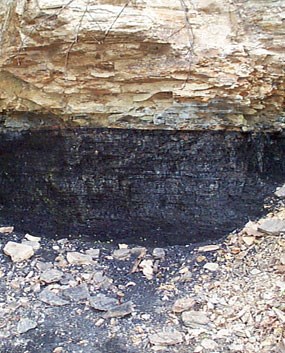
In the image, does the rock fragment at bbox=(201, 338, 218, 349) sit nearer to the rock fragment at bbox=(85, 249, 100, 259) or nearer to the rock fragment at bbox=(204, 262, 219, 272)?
the rock fragment at bbox=(204, 262, 219, 272)

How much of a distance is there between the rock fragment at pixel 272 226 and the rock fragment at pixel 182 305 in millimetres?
449

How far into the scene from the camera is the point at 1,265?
6.27 ft

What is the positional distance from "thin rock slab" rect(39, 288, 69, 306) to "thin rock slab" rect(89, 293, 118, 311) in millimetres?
97

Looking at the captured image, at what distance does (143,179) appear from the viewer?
2061mm

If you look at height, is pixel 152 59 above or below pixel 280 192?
above

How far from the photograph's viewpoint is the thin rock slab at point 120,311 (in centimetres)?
162

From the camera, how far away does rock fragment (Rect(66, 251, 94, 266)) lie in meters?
1.92

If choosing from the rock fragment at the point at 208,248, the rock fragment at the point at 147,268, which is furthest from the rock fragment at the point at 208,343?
the rock fragment at the point at 208,248

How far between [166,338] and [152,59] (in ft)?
3.33

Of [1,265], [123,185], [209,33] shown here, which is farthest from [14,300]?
[209,33]

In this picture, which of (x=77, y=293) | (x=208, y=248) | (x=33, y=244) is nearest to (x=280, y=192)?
(x=208, y=248)

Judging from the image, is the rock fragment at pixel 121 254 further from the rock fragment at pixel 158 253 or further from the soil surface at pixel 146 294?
the rock fragment at pixel 158 253

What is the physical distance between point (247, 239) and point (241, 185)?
10.2 inches

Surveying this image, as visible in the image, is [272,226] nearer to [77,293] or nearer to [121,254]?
[121,254]
